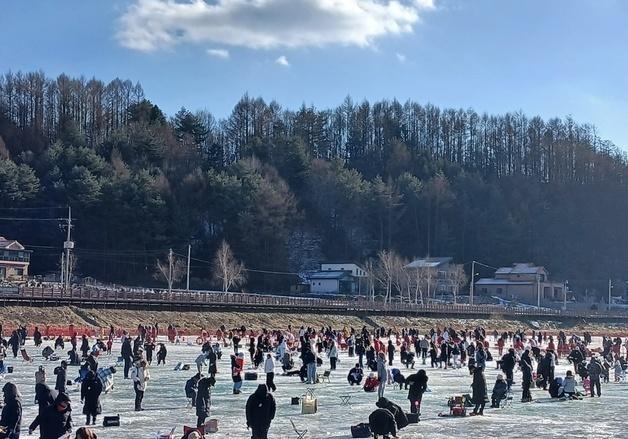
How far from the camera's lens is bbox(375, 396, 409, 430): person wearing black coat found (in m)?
17.5

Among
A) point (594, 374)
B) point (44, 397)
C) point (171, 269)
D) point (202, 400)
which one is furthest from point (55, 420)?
point (171, 269)

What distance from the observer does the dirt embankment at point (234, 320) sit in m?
61.6

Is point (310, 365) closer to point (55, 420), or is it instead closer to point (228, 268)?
point (55, 420)

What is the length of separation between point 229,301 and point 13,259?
98.1ft

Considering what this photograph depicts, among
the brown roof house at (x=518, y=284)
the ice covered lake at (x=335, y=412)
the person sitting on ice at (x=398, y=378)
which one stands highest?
the brown roof house at (x=518, y=284)

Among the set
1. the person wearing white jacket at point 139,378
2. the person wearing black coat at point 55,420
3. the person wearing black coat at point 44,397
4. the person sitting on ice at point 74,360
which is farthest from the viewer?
the person sitting on ice at point 74,360

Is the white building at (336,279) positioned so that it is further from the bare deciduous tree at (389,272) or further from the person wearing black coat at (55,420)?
the person wearing black coat at (55,420)

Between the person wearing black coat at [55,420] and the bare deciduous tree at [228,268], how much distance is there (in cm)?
8087

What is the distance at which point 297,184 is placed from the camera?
415ft

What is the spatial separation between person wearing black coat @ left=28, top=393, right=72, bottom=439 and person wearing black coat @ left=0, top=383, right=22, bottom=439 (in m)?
0.56

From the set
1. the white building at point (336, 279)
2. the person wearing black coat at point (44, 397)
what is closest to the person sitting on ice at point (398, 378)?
the person wearing black coat at point (44, 397)

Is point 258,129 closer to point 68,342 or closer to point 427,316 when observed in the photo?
point 427,316

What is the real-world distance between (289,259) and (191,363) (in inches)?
3110

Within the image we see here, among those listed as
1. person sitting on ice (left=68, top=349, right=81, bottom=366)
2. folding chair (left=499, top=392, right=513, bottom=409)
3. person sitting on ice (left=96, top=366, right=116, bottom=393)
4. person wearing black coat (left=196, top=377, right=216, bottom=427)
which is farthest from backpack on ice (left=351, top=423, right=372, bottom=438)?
person sitting on ice (left=68, top=349, right=81, bottom=366)
